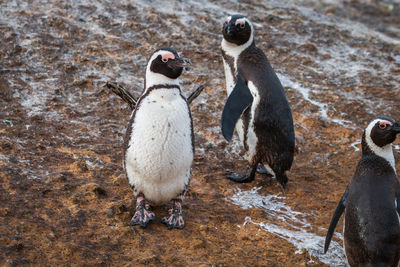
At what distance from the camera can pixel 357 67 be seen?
25.0 ft

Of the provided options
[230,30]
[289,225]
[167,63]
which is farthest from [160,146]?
[230,30]

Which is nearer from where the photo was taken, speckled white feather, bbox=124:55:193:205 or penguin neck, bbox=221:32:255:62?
speckled white feather, bbox=124:55:193:205

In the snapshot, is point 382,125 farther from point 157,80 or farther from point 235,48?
point 235,48

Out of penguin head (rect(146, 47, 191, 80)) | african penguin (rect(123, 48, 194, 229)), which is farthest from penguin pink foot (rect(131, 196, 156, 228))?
penguin head (rect(146, 47, 191, 80))

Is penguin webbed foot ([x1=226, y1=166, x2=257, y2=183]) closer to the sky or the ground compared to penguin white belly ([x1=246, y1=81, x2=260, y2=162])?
closer to the ground

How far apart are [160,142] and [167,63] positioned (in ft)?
1.87

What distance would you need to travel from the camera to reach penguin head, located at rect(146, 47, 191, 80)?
12.5 ft

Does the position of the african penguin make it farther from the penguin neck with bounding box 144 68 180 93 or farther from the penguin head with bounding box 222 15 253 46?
the penguin head with bounding box 222 15 253 46

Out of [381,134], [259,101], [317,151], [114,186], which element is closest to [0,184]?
[114,186]

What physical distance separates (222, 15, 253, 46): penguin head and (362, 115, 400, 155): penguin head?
1881 millimetres

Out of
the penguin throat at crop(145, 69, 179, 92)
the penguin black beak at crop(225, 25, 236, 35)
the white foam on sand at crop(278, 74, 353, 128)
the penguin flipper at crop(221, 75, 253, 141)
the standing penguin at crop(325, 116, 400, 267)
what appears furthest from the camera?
the white foam on sand at crop(278, 74, 353, 128)

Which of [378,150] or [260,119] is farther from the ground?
[378,150]

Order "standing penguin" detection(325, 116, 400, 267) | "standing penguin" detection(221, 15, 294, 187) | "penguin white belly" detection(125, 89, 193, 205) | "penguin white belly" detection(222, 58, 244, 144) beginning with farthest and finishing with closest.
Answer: "penguin white belly" detection(222, 58, 244, 144) < "standing penguin" detection(221, 15, 294, 187) < "penguin white belly" detection(125, 89, 193, 205) < "standing penguin" detection(325, 116, 400, 267)

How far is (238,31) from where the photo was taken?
211 inches
